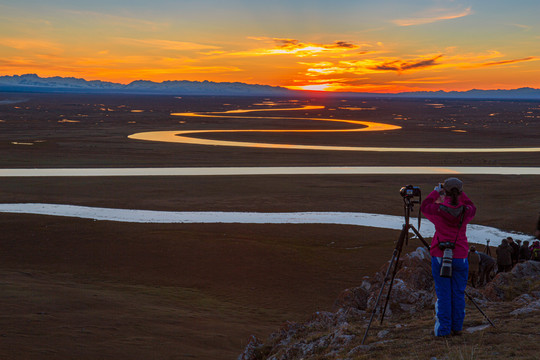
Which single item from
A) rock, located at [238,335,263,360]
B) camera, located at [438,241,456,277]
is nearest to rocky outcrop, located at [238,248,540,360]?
rock, located at [238,335,263,360]

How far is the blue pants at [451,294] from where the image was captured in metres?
6.42

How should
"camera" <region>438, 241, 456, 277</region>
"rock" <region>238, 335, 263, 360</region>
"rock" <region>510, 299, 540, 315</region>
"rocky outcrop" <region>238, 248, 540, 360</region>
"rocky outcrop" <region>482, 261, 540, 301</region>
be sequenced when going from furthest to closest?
"rocky outcrop" <region>482, 261, 540, 301</region>
"rock" <region>238, 335, 263, 360</region>
"rock" <region>510, 299, 540, 315</region>
"rocky outcrop" <region>238, 248, 540, 360</region>
"camera" <region>438, 241, 456, 277</region>

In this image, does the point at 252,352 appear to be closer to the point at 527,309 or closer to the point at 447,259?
the point at 447,259

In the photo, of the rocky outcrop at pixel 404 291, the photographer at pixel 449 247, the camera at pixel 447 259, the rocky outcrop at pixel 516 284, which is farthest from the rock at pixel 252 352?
the rocky outcrop at pixel 516 284

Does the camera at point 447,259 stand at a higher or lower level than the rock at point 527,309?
higher

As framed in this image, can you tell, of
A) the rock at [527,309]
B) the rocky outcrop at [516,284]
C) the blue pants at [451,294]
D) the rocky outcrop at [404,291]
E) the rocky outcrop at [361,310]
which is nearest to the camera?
the blue pants at [451,294]

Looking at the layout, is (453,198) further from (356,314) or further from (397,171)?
(397,171)

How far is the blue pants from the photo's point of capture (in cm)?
642

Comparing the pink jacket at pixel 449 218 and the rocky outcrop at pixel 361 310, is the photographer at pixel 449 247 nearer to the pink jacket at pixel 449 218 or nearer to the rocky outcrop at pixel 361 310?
the pink jacket at pixel 449 218

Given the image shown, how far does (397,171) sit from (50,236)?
27631 mm

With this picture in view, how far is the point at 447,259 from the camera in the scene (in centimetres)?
618

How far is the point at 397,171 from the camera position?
3997 cm

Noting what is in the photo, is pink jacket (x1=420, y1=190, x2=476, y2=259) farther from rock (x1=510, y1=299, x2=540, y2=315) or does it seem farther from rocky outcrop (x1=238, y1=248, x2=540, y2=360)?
rock (x1=510, y1=299, x2=540, y2=315)

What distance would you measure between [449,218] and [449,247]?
362mm
